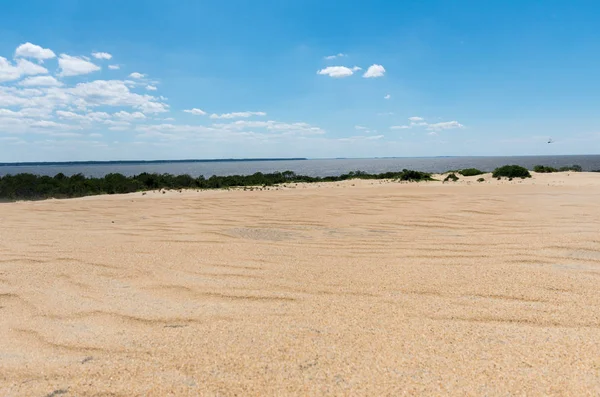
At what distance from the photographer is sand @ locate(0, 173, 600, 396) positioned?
1818 mm

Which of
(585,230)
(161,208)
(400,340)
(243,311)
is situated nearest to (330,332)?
(400,340)

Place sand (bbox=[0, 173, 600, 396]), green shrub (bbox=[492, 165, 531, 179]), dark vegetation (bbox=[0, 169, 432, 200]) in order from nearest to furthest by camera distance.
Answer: sand (bbox=[0, 173, 600, 396])
dark vegetation (bbox=[0, 169, 432, 200])
green shrub (bbox=[492, 165, 531, 179])

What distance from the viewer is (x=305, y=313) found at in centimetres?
258

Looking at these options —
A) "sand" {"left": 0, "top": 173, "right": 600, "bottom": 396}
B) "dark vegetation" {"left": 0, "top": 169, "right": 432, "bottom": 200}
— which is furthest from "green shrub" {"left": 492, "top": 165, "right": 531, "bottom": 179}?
"sand" {"left": 0, "top": 173, "right": 600, "bottom": 396}

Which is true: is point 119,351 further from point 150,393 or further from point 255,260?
point 255,260

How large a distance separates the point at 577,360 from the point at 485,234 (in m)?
3.29

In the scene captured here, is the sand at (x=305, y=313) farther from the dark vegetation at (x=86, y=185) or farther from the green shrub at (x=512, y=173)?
the green shrub at (x=512, y=173)

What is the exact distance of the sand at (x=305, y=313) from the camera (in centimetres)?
182

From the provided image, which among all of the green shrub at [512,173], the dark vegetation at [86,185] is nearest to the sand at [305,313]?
the dark vegetation at [86,185]

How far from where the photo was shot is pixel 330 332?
2.29m

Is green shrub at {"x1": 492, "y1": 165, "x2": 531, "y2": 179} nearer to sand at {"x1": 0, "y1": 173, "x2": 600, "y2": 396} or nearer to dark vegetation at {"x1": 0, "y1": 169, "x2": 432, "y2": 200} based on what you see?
dark vegetation at {"x1": 0, "y1": 169, "x2": 432, "y2": 200}

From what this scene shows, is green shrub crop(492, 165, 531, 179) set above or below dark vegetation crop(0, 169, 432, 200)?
above

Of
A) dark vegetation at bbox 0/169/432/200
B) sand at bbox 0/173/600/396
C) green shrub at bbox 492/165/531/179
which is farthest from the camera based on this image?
green shrub at bbox 492/165/531/179

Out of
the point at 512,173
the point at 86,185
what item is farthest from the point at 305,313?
the point at 512,173
